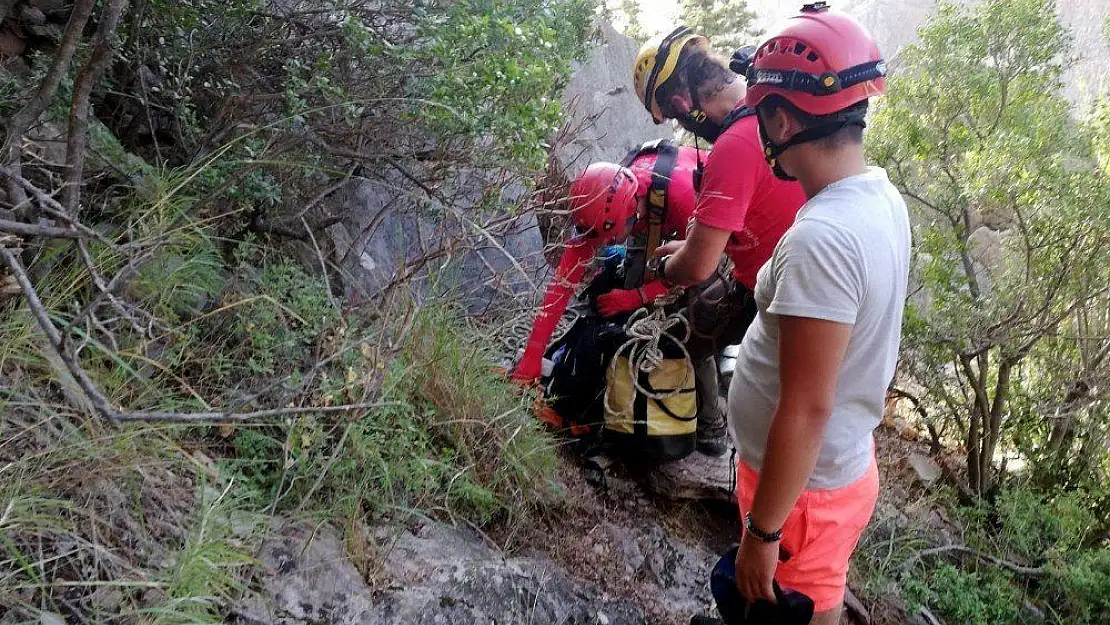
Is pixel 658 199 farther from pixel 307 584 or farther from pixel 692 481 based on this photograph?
pixel 307 584

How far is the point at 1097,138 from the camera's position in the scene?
3.93 m

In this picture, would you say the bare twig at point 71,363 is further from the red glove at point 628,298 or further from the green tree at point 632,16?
the green tree at point 632,16

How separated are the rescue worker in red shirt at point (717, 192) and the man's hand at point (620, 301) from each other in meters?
0.29

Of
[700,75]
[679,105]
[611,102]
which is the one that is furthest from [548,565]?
[611,102]

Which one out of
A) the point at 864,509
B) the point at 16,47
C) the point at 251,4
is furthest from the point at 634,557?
the point at 16,47

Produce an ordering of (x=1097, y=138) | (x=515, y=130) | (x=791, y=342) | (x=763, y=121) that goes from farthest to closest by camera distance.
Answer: (x=1097, y=138) → (x=515, y=130) → (x=763, y=121) → (x=791, y=342)

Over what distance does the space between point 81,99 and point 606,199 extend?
2.22 meters

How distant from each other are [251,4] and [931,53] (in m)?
4.33

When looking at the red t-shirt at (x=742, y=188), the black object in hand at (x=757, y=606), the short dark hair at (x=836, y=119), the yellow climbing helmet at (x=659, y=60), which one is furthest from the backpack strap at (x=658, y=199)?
the black object in hand at (x=757, y=606)

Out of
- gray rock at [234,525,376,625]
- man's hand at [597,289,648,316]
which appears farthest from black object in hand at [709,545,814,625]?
man's hand at [597,289,648,316]

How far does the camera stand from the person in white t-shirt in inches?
54.6

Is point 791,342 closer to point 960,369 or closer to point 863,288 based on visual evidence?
point 863,288

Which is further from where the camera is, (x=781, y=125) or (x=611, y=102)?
(x=611, y=102)

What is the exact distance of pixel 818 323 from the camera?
4.45 ft
